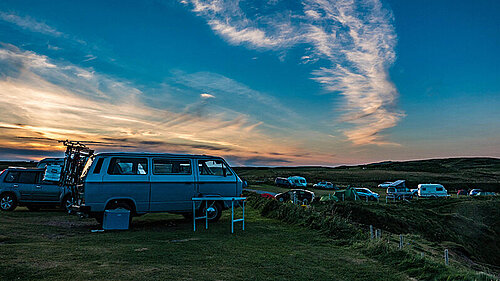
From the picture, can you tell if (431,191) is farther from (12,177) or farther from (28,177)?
(12,177)

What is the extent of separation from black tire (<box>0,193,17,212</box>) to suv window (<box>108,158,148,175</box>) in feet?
25.0

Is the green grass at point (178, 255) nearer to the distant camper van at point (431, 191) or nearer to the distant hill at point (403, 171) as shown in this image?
the distant camper van at point (431, 191)

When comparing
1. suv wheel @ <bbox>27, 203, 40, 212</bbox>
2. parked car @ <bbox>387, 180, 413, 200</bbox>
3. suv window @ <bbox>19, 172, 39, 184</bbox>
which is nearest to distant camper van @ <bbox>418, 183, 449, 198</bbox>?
parked car @ <bbox>387, 180, 413, 200</bbox>

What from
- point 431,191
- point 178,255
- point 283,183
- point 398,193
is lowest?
point 178,255

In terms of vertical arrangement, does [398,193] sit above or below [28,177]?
below

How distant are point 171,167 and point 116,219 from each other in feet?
7.92

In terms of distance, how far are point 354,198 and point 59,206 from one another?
1000 inches

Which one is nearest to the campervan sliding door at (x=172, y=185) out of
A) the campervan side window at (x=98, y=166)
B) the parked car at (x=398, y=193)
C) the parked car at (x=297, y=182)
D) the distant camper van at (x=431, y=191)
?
the campervan side window at (x=98, y=166)

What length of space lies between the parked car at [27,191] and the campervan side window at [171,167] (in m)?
6.35

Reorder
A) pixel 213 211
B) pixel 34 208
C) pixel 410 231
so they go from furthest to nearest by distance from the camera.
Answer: pixel 410 231 → pixel 34 208 → pixel 213 211

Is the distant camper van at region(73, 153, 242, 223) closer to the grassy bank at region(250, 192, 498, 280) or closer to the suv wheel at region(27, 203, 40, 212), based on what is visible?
the grassy bank at region(250, 192, 498, 280)

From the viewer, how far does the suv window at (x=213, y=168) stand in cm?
1280

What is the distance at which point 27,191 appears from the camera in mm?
15828

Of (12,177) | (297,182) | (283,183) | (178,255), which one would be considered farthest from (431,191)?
(178,255)
